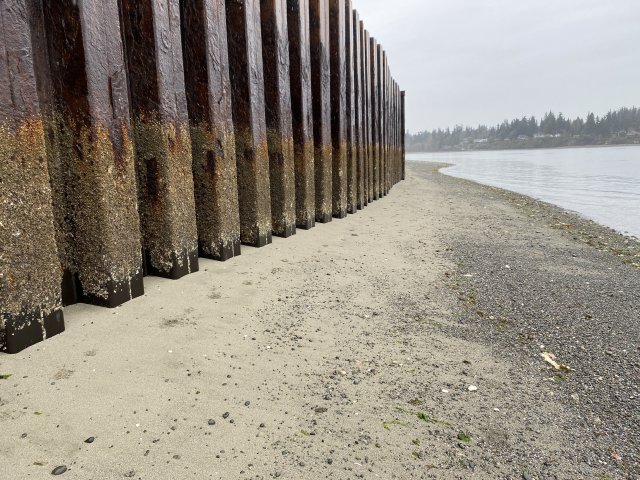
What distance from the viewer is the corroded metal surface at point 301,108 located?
4.82m

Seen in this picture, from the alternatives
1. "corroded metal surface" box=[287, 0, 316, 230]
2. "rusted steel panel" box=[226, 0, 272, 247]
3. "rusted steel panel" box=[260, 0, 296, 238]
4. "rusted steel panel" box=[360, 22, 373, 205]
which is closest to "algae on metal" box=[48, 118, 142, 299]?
"rusted steel panel" box=[226, 0, 272, 247]

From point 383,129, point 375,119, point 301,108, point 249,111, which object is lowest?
point 249,111

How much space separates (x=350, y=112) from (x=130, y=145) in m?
5.19

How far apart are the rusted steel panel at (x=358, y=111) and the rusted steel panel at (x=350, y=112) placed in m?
0.10

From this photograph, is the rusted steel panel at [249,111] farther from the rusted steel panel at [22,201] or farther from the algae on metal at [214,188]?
the rusted steel panel at [22,201]

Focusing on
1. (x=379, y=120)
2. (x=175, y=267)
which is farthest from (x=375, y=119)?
(x=175, y=267)

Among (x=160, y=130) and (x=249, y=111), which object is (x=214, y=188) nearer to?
(x=160, y=130)

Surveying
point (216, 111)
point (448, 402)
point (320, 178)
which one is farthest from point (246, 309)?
point (320, 178)

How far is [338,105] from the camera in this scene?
6.56 meters

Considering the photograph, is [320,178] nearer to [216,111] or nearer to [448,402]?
[216,111]

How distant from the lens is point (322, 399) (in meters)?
2.04

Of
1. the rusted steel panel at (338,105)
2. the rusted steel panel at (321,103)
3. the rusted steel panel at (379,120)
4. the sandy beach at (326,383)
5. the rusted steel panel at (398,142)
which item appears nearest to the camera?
the sandy beach at (326,383)

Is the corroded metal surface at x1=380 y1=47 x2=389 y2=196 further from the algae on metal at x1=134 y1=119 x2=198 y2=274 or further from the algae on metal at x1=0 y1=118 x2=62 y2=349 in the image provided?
the algae on metal at x1=0 y1=118 x2=62 y2=349

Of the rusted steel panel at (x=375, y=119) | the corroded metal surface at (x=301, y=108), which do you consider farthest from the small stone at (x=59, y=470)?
the rusted steel panel at (x=375, y=119)
